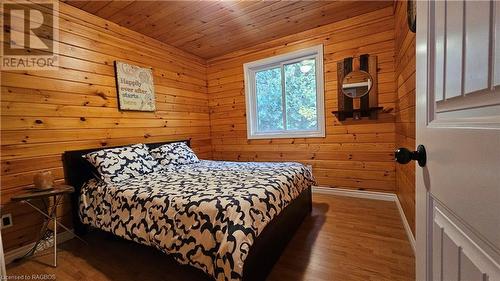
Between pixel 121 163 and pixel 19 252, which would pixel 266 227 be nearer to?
pixel 121 163

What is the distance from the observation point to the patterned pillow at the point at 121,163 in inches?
83.4

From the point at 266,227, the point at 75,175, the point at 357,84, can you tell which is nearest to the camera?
the point at 266,227

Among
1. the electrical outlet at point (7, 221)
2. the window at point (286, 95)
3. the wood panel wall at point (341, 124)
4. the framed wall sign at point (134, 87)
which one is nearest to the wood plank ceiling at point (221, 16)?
the wood panel wall at point (341, 124)

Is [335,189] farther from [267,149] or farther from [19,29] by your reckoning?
[19,29]

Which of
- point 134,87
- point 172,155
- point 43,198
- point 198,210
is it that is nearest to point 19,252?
point 43,198

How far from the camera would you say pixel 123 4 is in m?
2.36

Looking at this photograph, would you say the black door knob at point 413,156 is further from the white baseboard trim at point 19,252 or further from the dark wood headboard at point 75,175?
the white baseboard trim at point 19,252

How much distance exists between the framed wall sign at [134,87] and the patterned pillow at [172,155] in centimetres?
64

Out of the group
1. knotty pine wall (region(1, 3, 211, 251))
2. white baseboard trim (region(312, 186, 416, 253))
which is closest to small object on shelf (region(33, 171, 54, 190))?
knotty pine wall (region(1, 3, 211, 251))

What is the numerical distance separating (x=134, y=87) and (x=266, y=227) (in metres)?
2.55

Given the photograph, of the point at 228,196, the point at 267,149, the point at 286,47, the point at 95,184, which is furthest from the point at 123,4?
the point at 267,149

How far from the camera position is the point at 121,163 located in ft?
7.34

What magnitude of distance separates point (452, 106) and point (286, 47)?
10.4ft

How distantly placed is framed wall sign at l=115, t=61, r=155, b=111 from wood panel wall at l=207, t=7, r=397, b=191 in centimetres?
139
